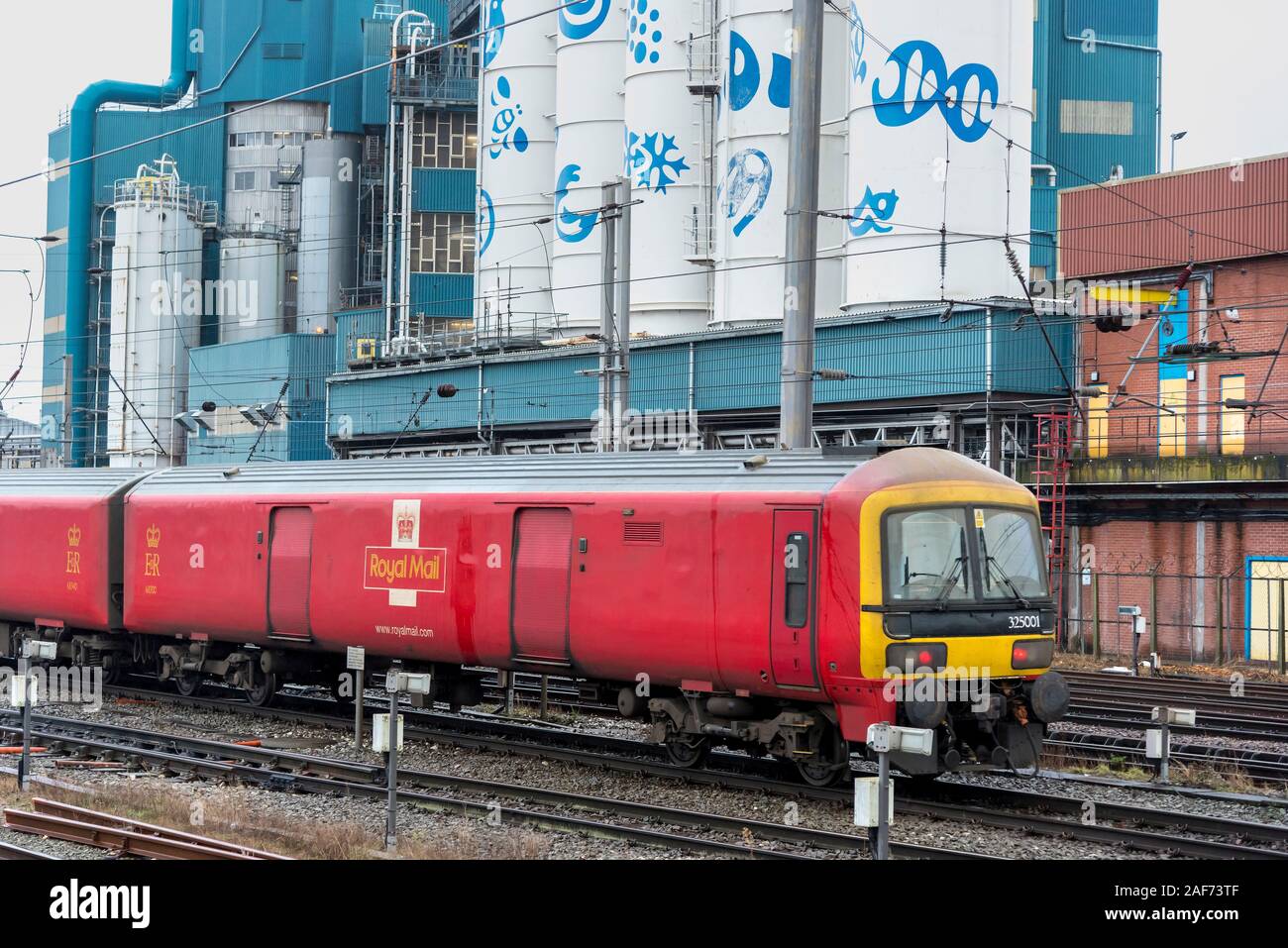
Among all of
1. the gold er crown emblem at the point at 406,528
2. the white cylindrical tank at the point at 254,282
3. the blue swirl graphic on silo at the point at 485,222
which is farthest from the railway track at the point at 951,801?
the white cylindrical tank at the point at 254,282

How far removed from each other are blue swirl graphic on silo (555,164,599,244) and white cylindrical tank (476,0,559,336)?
2.37 meters

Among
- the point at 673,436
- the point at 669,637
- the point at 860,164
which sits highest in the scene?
the point at 860,164

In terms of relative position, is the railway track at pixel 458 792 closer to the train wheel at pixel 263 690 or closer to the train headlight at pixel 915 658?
the train headlight at pixel 915 658

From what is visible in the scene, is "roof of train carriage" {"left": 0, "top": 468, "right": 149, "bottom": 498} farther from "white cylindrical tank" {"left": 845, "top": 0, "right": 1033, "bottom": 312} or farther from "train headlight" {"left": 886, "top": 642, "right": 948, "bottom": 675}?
"white cylindrical tank" {"left": 845, "top": 0, "right": 1033, "bottom": 312}

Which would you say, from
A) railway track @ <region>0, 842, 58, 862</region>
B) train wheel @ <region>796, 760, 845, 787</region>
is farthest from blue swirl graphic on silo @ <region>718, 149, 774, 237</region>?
railway track @ <region>0, 842, 58, 862</region>

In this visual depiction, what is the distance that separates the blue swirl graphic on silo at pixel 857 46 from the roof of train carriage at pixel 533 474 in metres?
18.3

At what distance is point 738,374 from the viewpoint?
37219 millimetres

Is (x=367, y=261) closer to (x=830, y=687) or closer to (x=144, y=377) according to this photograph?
(x=144, y=377)

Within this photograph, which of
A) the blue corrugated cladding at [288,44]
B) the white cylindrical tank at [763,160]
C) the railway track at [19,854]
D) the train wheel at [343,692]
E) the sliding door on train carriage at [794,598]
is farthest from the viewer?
the blue corrugated cladding at [288,44]

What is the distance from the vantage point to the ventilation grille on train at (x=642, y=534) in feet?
50.5

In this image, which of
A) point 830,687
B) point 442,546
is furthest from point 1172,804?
point 442,546

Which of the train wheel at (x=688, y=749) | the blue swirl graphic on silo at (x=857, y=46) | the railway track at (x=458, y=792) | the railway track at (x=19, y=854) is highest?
the blue swirl graphic on silo at (x=857, y=46)
